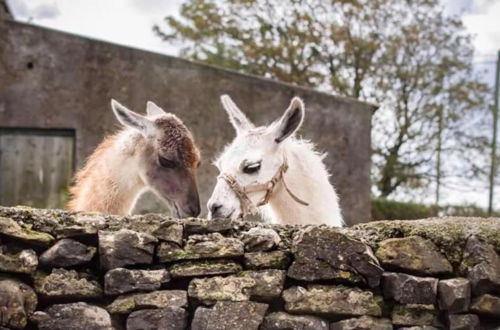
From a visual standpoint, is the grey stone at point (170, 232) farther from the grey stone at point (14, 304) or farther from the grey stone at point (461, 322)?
the grey stone at point (461, 322)

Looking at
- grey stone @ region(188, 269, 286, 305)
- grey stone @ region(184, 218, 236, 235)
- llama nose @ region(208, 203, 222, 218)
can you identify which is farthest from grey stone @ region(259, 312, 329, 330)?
llama nose @ region(208, 203, 222, 218)

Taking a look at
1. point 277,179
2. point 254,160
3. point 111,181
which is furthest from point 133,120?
point 277,179

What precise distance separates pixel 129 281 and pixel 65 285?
29 centimetres

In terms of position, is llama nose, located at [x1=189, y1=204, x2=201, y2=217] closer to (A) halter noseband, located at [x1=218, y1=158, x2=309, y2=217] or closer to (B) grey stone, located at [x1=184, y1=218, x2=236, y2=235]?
(A) halter noseband, located at [x1=218, y1=158, x2=309, y2=217]

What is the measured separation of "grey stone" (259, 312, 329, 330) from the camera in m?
3.73

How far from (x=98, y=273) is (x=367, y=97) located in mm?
18704

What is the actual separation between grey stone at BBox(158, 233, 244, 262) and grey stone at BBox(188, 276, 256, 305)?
0.38 feet

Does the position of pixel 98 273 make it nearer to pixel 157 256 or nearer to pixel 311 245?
pixel 157 256

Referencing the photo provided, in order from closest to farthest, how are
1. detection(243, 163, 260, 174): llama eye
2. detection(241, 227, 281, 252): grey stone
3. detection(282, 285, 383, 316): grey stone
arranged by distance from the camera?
1. detection(282, 285, 383, 316): grey stone
2. detection(241, 227, 281, 252): grey stone
3. detection(243, 163, 260, 174): llama eye

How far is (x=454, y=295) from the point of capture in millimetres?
3758

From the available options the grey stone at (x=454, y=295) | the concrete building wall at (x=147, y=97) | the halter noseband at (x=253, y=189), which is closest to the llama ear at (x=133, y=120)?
the halter noseband at (x=253, y=189)

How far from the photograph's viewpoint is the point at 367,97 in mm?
21906

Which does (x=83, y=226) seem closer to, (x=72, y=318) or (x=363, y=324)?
(x=72, y=318)

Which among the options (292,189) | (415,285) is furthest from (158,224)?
(292,189)
